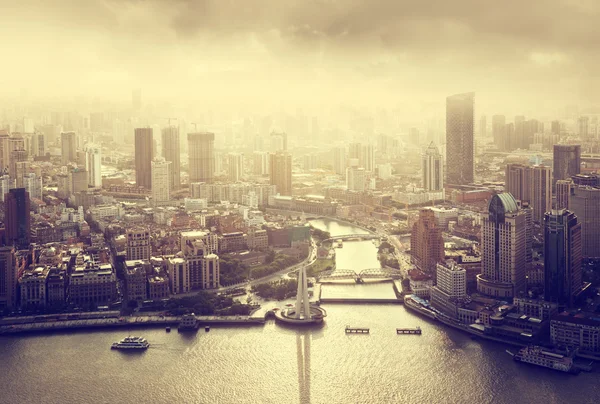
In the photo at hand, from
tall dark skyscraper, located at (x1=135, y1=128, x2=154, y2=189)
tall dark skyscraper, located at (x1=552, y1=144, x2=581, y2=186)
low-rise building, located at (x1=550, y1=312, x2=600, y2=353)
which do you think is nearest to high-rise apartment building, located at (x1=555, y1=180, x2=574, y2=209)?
tall dark skyscraper, located at (x1=552, y1=144, x2=581, y2=186)

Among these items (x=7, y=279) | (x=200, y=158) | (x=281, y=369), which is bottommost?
(x=281, y=369)

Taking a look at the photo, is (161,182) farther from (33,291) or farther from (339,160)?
(33,291)

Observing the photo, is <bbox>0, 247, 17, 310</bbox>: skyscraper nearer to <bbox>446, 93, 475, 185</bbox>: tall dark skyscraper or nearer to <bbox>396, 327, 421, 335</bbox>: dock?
<bbox>396, 327, 421, 335</bbox>: dock

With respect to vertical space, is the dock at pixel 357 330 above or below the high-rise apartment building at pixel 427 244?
below

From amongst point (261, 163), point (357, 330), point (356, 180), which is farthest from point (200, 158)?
point (357, 330)

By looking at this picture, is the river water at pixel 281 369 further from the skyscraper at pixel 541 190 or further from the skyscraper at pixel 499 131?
the skyscraper at pixel 499 131

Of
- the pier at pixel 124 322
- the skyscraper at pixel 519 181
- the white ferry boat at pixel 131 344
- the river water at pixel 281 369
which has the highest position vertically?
the skyscraper at pixel 519 181

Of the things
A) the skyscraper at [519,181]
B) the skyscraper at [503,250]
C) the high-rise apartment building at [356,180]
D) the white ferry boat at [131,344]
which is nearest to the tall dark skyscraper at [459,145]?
the high-rise apartment building at [356,180]
